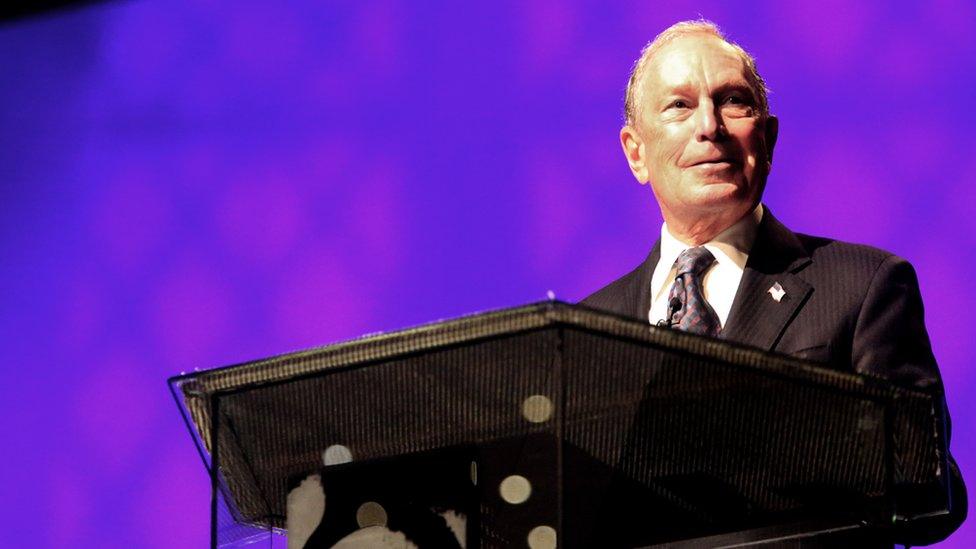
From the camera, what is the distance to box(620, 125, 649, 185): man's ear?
2.28 meters

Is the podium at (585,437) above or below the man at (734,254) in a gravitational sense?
below

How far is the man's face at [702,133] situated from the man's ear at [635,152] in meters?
0.07

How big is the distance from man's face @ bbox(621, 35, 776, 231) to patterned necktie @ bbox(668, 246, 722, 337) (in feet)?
0.42

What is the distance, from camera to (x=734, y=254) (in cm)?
200

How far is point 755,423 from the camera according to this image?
1.28m

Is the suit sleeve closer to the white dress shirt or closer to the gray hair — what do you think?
the white dress shirt

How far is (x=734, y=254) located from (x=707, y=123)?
0.22 metres

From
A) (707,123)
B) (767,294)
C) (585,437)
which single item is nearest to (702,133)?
(707,123)

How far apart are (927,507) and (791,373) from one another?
26 centimetres

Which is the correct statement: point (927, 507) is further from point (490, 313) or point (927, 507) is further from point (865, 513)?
point (490, 313)

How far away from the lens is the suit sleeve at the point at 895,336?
66.9 inches

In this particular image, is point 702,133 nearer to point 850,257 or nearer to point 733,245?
point 733,245

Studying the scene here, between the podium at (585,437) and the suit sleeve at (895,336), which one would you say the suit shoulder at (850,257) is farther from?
the podium at (585,437)

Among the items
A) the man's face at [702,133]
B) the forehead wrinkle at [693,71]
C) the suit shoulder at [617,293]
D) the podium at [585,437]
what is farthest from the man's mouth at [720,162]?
the podium at [585,437]
